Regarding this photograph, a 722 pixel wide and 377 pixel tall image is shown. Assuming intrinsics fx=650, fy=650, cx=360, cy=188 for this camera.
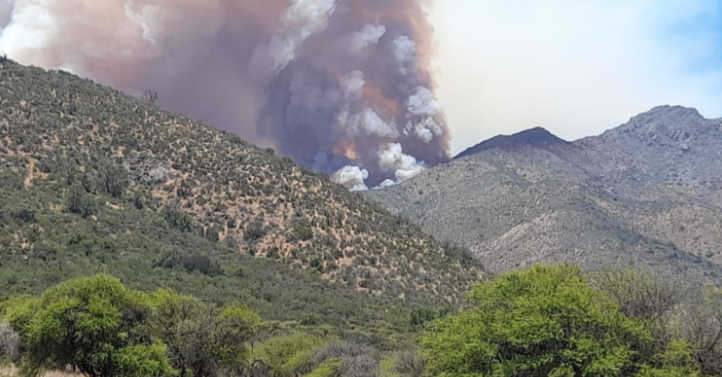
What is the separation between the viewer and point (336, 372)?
98.2ft

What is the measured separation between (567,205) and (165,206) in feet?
256

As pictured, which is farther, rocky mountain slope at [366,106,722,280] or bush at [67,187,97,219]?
rocky mountain slope at [366,106,722,280]

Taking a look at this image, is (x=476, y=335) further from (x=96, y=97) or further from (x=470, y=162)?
(x=470, y=162)

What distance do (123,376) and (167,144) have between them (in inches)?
2236

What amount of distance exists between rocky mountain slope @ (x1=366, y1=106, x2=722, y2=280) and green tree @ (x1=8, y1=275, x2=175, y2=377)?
81343mm

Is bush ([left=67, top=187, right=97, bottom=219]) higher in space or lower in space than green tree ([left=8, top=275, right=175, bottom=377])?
higher

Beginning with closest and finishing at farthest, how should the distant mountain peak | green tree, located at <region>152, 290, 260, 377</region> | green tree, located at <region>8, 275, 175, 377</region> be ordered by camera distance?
green tree, located at <region>8, 275, 175, 377</region>, green tree, located at <region>152, 290, 260, 377</region>, the distant mountain peak

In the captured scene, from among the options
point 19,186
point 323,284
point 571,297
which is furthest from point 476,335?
point 19,186

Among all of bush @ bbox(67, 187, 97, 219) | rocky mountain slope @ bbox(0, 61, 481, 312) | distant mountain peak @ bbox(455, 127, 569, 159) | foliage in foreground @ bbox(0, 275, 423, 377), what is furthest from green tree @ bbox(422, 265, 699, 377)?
distant mountain peak @ bbox(455, 127, 569, 159)

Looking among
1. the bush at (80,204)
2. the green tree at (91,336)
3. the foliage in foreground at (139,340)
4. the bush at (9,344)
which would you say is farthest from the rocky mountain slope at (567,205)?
the bush at (9,344)

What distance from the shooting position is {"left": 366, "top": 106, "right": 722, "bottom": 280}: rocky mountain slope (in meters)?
106

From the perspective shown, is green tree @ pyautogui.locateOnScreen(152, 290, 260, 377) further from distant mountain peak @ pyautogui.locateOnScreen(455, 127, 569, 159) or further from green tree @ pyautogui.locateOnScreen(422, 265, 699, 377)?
distant mountain peak @ pyautogui.locateOnScreen(455, 127, 569, 159)

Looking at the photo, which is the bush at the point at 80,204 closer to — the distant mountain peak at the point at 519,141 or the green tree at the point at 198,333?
the green tree at the point at 198,333

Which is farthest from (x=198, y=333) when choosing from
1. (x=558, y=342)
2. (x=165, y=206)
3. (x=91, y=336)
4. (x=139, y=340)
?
(x=165, y=206)
